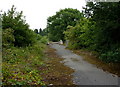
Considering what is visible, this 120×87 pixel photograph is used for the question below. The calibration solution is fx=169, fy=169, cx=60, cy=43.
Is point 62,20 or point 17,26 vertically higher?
point 62,20

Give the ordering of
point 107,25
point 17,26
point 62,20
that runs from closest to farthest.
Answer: point 107,25 < point 17,26 < point 62,20

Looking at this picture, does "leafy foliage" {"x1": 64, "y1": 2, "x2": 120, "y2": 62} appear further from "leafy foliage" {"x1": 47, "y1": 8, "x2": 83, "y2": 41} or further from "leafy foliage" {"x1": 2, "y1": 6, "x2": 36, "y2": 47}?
"leafy foliage" {"x1": 47, "y1": 8, "x2": 83, "y2": 41}

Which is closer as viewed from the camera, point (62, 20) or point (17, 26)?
point (17, 26)

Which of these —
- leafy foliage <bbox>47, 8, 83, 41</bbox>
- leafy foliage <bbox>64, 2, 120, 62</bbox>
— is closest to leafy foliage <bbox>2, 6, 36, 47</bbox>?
leafy foliage <bbox>64, 2, 120, 62</bbox>

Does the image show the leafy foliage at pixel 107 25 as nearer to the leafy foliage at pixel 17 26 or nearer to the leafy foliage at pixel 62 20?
the leafy foliage at pixel 17 26

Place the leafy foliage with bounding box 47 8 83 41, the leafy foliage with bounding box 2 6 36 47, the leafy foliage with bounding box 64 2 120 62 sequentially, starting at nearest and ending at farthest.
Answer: the leafy foliage with bounding box 64 2 120 62 → the leafy foliage with bounding box 2 6 36 47 → the leafy foliage with bounding box 47 8 83 41

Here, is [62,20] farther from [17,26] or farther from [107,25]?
[107,25]

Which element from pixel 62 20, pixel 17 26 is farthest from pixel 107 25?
pixel 62 20

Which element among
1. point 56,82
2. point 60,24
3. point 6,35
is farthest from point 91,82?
point 60,24

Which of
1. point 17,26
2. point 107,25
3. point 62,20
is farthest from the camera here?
point 62,20

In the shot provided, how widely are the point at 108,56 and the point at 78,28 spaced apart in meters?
12.2

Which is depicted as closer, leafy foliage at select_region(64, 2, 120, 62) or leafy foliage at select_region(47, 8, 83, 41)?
leafy foliage at select_region(64, 2, 120, 62)

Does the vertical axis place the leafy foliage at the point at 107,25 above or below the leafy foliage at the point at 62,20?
below

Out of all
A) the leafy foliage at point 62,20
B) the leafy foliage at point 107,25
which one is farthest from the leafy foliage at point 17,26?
the leafy foliage at point 62,20
